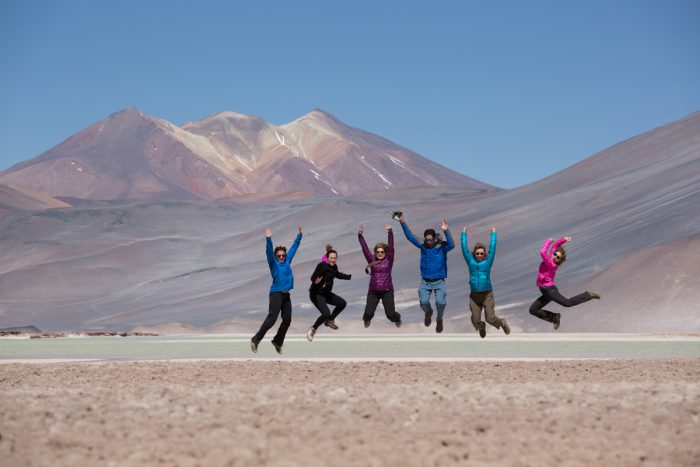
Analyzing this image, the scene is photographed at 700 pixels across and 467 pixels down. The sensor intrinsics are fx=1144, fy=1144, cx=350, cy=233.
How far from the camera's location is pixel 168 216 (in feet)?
382

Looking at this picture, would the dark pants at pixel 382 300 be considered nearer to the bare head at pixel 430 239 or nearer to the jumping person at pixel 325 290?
the jumping person at pixel 325 290

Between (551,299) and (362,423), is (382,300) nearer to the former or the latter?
(551,299)

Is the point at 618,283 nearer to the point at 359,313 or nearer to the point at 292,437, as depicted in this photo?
the point at 359,313

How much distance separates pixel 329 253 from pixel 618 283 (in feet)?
83.7

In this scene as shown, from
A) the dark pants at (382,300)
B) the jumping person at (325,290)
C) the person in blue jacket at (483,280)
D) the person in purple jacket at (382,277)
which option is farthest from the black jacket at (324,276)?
the person in blue jacket at (483,280)

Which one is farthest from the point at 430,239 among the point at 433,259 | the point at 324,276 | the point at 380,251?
the point at 324,276

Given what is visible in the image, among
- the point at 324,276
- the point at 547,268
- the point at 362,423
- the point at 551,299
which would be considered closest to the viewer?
the point at 362,423

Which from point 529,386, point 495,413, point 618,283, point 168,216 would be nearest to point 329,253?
point 529,386

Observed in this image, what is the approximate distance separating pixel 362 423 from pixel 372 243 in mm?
72950

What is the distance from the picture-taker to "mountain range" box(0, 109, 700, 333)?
1655 inches

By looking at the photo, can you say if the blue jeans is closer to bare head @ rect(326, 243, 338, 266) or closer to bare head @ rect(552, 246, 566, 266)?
bare head @ rect(326, 243, 338, 266)

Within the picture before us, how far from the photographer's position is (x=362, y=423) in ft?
30.2

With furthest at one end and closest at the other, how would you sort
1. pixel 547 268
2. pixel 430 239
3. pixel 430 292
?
pixel 430 292 → pixel 430 239 → pixel 547 268

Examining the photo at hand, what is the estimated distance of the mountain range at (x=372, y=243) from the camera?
4203 cm
